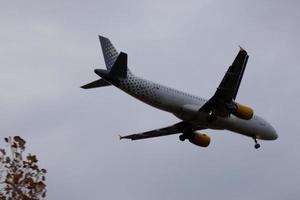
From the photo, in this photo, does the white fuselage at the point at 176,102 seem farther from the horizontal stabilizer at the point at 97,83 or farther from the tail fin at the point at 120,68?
the horizontal stabilizer at the point at 97,83

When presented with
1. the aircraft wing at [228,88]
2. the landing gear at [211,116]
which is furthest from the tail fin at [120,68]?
the landing gear at [211,116]

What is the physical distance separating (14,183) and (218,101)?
34912 mm

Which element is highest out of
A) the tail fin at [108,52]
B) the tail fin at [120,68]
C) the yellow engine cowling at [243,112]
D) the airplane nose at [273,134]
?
the tail fin at [108,52]

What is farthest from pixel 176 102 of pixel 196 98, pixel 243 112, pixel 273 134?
pixel 273 134

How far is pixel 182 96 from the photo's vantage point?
46500 mm

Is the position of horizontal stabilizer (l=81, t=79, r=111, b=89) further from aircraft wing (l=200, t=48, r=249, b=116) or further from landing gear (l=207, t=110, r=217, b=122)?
landing gear (l=207, t=110, r=217, b=122)

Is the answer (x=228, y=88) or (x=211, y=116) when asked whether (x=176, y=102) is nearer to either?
(x=211, y=116)

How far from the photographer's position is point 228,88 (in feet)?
144

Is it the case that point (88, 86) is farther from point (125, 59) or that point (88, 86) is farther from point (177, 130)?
point (177, 130)

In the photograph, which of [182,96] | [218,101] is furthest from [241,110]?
[182,96]

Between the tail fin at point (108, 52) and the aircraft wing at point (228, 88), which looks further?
the tail fin at point (108, 52)

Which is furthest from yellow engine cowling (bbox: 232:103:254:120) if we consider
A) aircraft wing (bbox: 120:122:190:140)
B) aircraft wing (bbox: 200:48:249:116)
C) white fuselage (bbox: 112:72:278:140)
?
aircraft wing (bbox: 120:122:190:140)

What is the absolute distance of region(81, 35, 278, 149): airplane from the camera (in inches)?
1690

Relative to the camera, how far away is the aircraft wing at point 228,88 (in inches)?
1624
